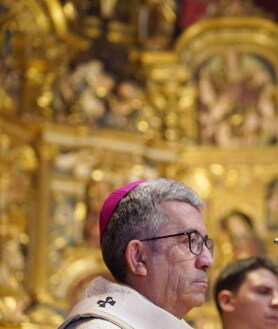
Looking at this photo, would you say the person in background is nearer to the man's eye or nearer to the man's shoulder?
the man's eye

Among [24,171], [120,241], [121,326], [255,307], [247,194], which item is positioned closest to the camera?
[121,326]

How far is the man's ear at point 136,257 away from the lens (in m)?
2.79

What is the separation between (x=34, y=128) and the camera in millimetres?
9500

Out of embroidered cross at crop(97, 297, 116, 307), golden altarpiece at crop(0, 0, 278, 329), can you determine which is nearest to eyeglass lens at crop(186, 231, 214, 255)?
embroidered cross at crop(97, 297, 116, 307)

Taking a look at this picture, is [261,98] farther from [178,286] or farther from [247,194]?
[178,286]

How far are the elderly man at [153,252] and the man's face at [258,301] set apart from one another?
113 centimetres

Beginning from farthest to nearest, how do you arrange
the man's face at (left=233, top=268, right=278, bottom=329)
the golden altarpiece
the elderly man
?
the golden altarpiece, the man's face at (left=233, top=268, right=278, bottom=329), the elderly man

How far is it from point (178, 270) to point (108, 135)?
7.18 metres

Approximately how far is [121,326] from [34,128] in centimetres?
698

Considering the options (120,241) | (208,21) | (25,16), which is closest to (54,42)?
(25,16)

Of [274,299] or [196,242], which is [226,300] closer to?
[274,299]

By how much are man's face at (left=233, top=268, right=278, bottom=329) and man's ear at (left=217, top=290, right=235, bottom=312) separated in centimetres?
2

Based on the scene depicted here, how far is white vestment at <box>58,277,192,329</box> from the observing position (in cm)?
263

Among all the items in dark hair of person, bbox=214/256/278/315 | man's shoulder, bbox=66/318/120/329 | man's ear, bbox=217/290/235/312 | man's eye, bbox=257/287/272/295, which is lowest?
man's ear, bbox=217/290/235/312
